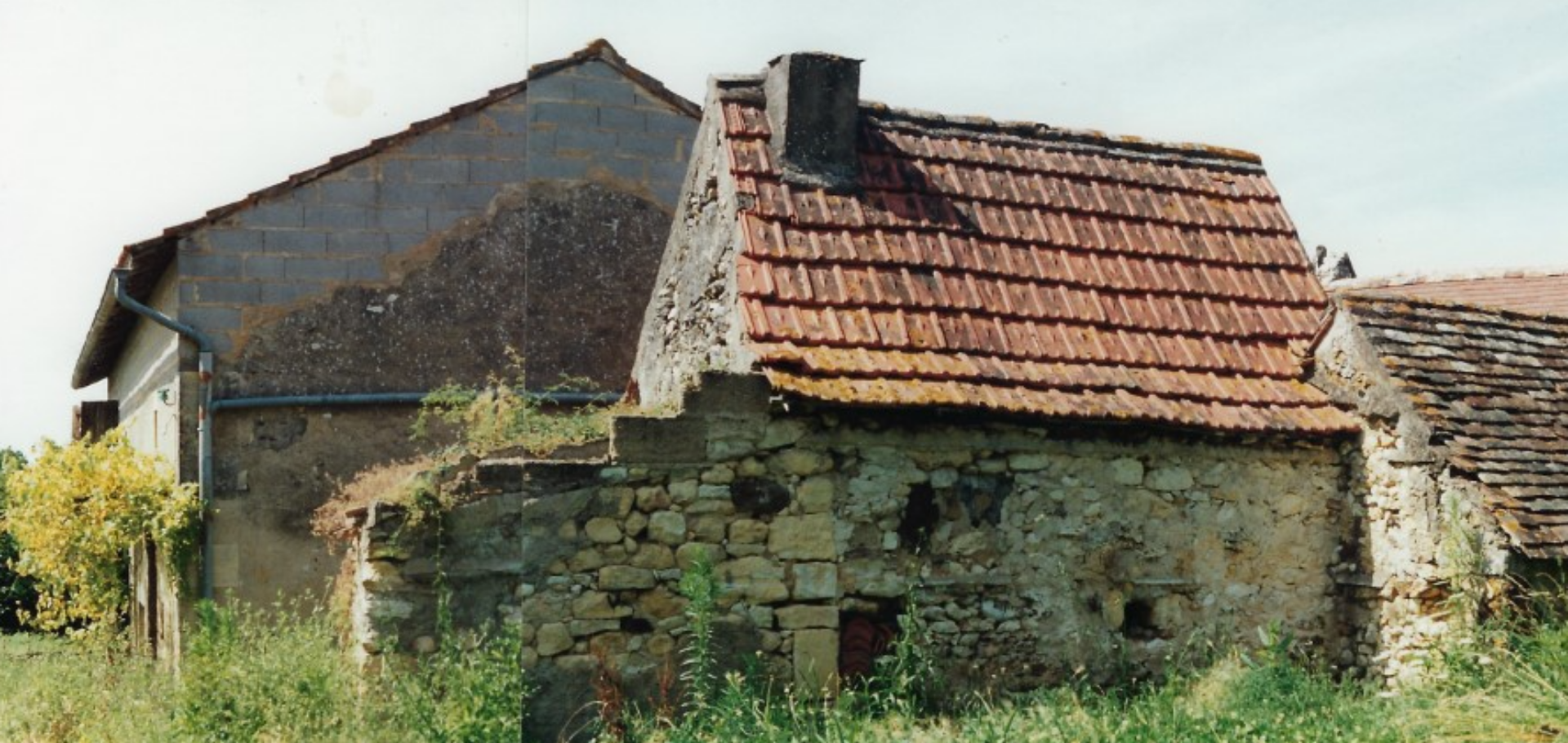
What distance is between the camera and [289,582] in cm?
988

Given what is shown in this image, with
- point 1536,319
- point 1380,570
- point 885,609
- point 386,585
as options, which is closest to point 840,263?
Answer: point 885,609

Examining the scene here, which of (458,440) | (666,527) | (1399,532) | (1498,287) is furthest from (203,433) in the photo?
(1498,287)

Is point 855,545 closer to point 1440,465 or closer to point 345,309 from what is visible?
point 1440,465

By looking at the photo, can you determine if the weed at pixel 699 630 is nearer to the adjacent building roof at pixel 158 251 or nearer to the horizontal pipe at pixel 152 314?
the horizontal pipe at pixel 152 314

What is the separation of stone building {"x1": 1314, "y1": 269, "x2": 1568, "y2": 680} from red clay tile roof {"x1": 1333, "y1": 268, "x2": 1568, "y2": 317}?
1106 cm

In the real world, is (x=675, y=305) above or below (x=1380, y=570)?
above

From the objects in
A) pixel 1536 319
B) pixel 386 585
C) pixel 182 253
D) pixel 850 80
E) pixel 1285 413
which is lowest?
pixel 386 585

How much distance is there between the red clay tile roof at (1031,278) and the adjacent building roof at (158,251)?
9.38 feet

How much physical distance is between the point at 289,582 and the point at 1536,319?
1032 cm

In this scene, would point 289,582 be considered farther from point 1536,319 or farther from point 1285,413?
point 1536,319

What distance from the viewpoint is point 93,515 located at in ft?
30.2

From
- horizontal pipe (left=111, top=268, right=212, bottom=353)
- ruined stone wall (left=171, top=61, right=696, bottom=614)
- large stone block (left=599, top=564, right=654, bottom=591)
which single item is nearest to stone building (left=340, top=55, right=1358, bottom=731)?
large stone block (left=599, top=564, right=654, bottom=591)

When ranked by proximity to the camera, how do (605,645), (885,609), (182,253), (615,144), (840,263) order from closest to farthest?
(605,645)
(885,609)
(840,263)
(182,253)
(615,144)

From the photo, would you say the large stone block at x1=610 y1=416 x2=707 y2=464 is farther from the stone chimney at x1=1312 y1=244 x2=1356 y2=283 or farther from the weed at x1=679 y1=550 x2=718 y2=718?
the stone chimney at x1=1312 y1=244 x2=1356 y2=283
